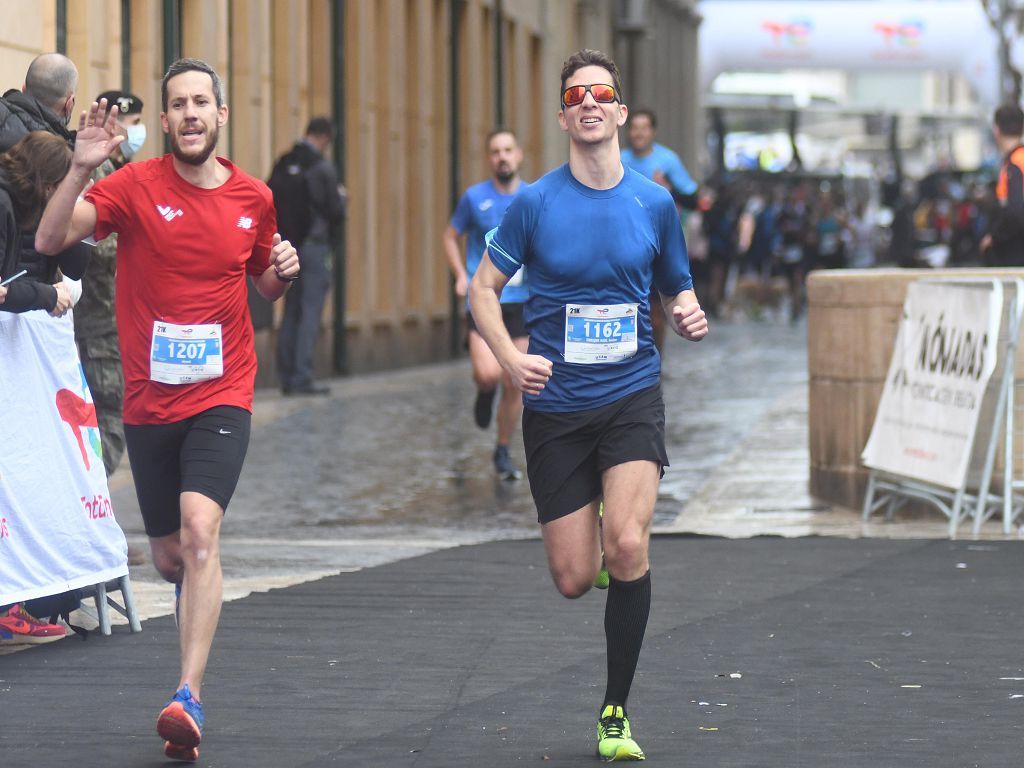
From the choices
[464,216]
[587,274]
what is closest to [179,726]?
[587,274]

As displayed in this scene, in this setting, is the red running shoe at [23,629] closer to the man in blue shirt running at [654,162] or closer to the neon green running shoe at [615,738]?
the neon green running shoe at [615,738]

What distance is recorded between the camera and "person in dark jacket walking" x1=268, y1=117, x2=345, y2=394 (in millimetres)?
17562

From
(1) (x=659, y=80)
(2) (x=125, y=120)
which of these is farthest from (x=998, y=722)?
(1) (x=659, y=80)

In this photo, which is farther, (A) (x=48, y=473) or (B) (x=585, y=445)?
(A) (x=48, y=473)

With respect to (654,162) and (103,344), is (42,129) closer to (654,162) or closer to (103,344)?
(103,344)

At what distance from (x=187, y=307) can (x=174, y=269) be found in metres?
0.11

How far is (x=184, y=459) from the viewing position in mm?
6262

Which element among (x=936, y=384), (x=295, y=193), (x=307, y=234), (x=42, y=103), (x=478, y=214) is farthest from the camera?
(x=307, y=234)

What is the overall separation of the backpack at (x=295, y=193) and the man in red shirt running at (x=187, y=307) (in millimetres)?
11124

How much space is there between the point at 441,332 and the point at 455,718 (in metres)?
19.6

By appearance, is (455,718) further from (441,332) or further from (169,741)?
(441,332)

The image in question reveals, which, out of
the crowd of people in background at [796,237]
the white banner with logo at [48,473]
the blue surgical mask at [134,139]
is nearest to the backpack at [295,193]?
the blue surgical mask at [134,139]

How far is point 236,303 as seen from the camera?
6.37 m

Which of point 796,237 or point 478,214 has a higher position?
point 478,214
